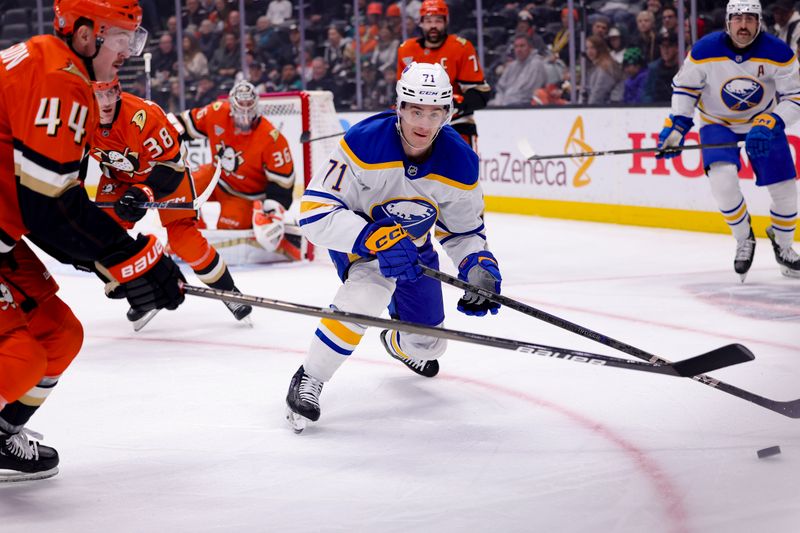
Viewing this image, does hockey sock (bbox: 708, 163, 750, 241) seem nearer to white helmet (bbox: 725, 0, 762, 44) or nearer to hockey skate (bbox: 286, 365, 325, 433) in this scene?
white helmet (bbox: 725, 0, 762, 44)

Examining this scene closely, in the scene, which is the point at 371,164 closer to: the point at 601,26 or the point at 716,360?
the point at 716,360

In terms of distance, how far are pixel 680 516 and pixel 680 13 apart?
16.7 feet

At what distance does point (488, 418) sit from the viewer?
2.84 m

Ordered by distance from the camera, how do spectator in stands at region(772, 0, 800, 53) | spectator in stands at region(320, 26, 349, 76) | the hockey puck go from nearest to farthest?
the hockey puck < spectator in stands at region(772, 0, 800, 53) < spectator in stands at region(320, 26, 349, 76)

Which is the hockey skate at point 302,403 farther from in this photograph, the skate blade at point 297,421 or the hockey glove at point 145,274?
the hockey glove at point 145,274

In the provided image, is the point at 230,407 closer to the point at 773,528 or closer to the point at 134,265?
the point at 134,265

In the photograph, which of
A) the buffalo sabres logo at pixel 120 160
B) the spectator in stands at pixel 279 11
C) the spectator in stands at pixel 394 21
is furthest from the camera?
Result: the spectator in stands at pixel 279 11

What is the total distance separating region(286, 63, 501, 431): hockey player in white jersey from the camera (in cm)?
265

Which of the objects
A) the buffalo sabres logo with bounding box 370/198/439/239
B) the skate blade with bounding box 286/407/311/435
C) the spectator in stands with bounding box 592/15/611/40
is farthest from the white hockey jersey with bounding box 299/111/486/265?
the spectator in stands with bounding box 592/15/611/40

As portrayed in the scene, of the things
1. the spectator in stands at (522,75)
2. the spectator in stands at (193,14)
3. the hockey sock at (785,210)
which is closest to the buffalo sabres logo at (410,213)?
the hockey sock at (785,210)

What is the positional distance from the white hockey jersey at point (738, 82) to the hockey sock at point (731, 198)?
218 millimetres

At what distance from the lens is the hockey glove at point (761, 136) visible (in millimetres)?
4633

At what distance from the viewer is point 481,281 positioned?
9.19 feet

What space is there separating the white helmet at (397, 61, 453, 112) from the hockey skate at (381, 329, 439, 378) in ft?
2.83
